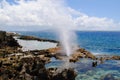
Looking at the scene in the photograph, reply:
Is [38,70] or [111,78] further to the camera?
[111,78]

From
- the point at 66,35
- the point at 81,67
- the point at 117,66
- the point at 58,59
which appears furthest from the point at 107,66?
the point at 66,35

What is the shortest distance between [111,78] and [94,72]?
20.3 ft

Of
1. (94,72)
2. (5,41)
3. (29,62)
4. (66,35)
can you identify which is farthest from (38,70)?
(66,35)

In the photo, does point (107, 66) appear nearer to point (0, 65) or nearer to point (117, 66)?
point (117, 66)

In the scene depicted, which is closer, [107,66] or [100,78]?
[100,78]

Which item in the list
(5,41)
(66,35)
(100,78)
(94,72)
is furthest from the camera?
(66,35)

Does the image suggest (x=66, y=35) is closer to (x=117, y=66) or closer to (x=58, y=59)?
(x=58, y=59)

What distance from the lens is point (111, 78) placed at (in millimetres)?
56688

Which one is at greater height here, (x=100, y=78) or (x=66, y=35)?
(x=66, y=35)

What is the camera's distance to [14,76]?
43.1 metres

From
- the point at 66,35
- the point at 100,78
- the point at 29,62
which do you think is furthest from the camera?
the point at 66,35

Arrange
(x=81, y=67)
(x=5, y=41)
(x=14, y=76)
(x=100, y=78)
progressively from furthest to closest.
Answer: (x=5, y=41) < (x=81, y=67) < (x=100, y=78) < (x=14, y=76)

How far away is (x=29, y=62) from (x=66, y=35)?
162ft

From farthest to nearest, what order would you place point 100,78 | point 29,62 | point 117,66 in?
point 117,66 < point 100,78 < point 29,62
